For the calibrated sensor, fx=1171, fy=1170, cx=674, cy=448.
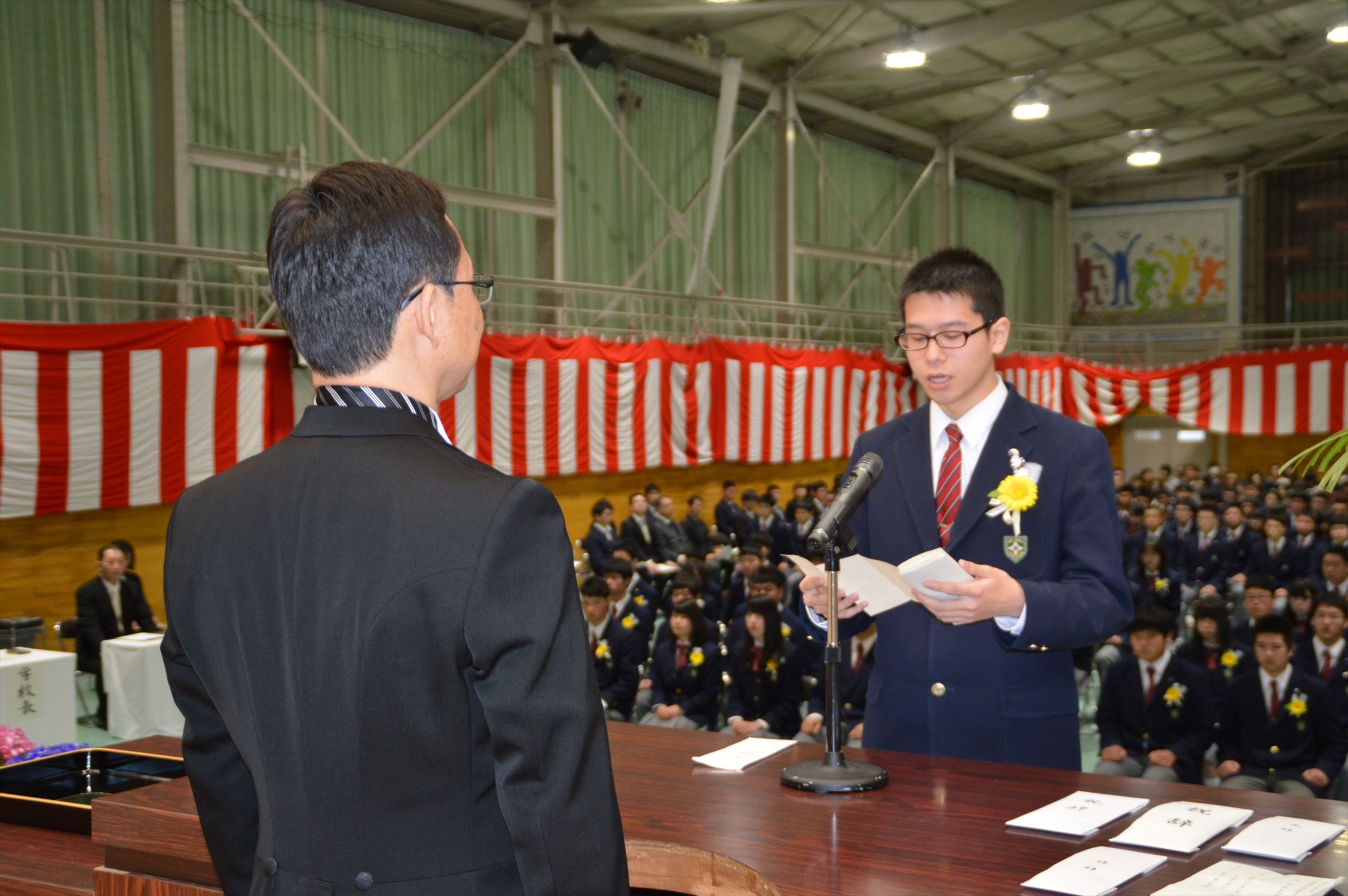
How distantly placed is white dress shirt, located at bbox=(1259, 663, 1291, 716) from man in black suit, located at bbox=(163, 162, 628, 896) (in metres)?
4.54

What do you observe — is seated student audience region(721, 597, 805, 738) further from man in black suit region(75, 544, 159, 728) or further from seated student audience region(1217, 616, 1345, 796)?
man in black suit region(75, 544, 159, 728)

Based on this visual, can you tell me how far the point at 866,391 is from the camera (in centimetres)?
1338

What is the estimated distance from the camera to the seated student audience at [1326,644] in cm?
533

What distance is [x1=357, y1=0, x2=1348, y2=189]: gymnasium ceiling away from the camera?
1177 centimetres

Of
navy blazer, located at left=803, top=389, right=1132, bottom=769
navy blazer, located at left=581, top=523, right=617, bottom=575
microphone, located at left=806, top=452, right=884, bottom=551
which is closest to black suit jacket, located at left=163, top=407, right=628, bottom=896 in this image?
microphone, located at left=806, top=452, right=884, bottom=551

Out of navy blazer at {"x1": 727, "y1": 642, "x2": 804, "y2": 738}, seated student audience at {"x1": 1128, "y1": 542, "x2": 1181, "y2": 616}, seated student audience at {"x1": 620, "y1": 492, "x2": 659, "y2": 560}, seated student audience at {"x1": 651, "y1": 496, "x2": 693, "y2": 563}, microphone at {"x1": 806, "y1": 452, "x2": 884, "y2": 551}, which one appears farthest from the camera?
seated student audience at {"x1": 651, "y1": 496, "x2": 693, "y2": 563}

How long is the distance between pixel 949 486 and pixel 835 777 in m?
0.65

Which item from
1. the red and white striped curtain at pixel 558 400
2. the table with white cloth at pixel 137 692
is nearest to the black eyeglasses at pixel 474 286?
the table with white cloth at pixel 137 692

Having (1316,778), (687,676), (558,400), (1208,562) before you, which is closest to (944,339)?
(1316,778)

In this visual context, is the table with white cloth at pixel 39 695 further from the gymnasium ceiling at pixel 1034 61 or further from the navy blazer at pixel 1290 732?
the gymnasium ceiling at pixel 1034 61

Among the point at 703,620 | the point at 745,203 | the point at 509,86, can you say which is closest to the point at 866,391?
the point at 745,203

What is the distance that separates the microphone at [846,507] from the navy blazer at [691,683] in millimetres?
4136

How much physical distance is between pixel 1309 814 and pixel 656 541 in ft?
29.8

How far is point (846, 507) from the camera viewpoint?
70.1 inches
